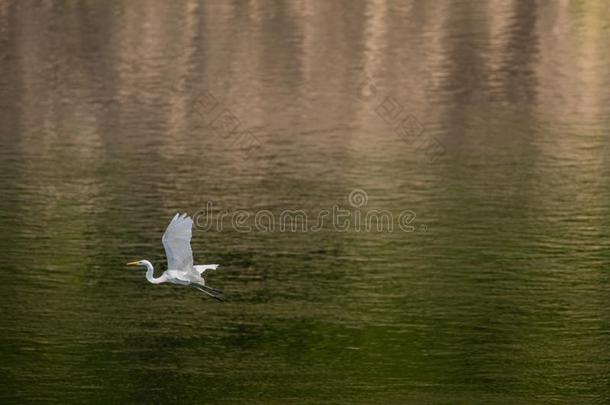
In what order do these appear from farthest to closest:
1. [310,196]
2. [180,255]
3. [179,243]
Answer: [310,196] → [180,255] → [179,243]

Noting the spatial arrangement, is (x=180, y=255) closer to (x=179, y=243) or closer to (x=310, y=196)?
(x=179, y=243)

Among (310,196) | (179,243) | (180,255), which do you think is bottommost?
(310,196)

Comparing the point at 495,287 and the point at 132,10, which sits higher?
the point at 132,10

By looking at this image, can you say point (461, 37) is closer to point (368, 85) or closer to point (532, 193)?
point (368, 85)

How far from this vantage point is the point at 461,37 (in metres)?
82.6

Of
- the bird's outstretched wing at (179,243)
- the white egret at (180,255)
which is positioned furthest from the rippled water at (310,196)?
the bird's outstretched wing at (179,243)

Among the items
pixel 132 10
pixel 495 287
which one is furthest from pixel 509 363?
pixel 132 10

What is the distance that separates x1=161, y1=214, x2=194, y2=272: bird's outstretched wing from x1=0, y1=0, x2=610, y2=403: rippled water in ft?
19.4

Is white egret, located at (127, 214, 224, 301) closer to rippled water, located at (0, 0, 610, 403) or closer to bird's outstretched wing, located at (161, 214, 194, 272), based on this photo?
bird's outstretched wing, located at (161, 214, 194, 272)

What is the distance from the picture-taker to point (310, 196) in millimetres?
55500

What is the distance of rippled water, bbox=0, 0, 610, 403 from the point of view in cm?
4044

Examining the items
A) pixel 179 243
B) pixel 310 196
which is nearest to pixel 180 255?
pixel 179 243

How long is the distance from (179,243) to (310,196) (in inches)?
912

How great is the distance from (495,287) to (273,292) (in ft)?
20.4
